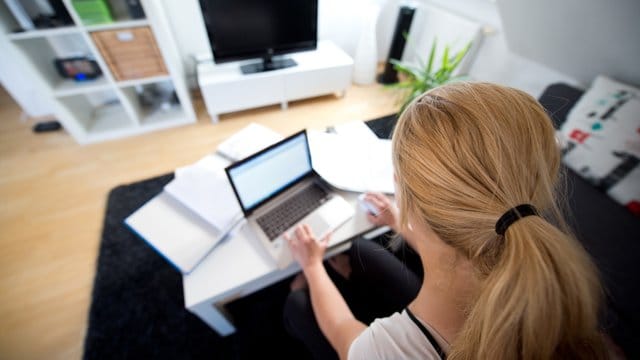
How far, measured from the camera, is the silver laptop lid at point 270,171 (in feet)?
2.22

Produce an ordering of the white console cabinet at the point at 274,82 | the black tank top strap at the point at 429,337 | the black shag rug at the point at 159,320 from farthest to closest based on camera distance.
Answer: the white console cabinet at the point at 274,82 → the black shag rug at the point at 159,320 → the black tank top strap at the point at 429,337

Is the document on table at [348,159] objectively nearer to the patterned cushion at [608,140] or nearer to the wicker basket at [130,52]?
the patterned cushion at [608,140]

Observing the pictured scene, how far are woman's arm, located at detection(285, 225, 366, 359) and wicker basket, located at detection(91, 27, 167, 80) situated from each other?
1790 mm

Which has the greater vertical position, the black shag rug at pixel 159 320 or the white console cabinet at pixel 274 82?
the white console cabinet at pixel 274 82

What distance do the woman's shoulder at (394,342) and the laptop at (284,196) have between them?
30cm

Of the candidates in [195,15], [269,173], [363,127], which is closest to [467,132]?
[363,127]

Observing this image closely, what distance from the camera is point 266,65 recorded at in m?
2.10

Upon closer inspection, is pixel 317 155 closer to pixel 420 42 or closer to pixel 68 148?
pixel 68 148

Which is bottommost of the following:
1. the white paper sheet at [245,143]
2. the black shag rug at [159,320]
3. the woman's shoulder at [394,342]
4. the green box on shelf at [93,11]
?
the black shag rug at [159,320]

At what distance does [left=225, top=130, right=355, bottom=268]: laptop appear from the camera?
0.71 m

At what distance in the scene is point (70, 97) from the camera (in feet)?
5.99

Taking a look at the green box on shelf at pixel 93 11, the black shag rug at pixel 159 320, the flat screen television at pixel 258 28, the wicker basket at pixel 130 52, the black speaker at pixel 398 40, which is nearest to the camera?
the black shag rug at pixel 159 320

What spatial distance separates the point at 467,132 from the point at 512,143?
0.08 meters

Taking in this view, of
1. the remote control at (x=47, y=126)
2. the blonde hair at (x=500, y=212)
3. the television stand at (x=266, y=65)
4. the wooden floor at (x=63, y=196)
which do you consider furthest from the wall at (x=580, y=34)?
the remote control at (x=47, y=126)
